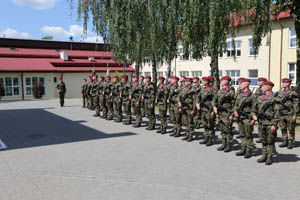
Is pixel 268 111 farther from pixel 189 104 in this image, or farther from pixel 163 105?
pixel 163 105

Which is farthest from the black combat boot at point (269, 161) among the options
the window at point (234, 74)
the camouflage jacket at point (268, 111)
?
the window at point (234, 74)

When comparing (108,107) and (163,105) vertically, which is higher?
(163,105)

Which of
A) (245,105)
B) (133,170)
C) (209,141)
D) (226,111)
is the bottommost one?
(133,170)

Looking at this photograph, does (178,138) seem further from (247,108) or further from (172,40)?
(172,40)

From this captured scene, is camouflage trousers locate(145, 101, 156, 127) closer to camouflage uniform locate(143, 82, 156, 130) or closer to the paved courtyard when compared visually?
camouflage uniform locate(143, 82, 156, 130)

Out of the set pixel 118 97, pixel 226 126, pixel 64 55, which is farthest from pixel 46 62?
pixel 226 126

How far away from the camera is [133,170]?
6102 mm

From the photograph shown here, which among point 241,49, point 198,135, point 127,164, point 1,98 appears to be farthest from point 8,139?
point 241,49

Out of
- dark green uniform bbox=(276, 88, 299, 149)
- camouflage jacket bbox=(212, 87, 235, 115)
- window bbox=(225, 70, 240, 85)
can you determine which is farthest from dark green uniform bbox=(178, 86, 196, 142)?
window bbox=(225, 70, 240, 85)

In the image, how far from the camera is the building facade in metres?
26.2

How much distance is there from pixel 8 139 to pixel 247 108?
7.38 m

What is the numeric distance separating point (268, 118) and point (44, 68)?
24.8 metres

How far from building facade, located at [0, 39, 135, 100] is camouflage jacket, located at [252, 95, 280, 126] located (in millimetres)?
18355

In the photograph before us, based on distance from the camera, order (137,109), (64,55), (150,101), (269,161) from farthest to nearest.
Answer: (64,55) < (137,109) < (150,101) < (269,161)
